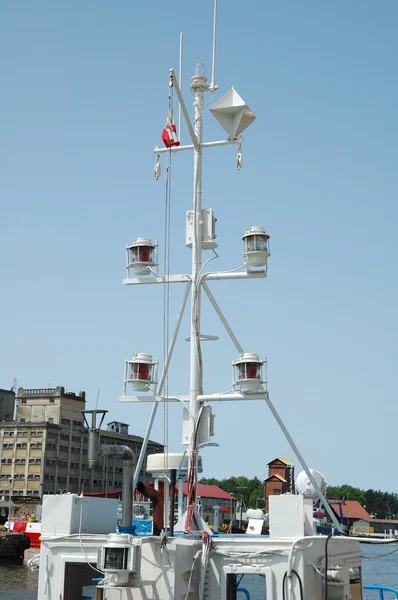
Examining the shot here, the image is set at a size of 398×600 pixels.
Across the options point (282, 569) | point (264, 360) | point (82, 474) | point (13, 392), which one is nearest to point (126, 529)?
point (282, 569)

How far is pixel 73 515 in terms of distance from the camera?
12.5 metres

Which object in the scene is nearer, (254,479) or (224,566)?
(224,566)

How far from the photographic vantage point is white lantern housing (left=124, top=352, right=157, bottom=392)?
607 inches

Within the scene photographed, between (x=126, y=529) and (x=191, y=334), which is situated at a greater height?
(x=191, y=334)

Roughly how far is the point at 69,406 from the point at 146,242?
97.2 metres

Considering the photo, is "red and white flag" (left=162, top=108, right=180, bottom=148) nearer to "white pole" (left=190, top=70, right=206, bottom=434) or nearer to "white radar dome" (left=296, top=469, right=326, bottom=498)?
"white pole" (left=190, top=70, right=206, bottom=434)

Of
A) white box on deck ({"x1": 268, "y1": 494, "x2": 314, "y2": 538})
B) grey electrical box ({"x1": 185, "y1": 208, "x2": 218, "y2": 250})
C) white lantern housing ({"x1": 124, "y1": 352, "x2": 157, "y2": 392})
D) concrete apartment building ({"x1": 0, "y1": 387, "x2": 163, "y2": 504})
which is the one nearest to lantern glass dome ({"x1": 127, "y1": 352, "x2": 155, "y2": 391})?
white lantern housing ({"x1": 124, "y1": 352, "x2": 157, "y2": 392})

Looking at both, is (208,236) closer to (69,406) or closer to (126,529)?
(126,529)

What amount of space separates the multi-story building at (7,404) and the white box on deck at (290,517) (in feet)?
383

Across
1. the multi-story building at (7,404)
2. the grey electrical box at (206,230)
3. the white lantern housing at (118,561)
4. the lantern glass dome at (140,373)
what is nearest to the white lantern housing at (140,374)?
the lantern glass dome at (140,373)

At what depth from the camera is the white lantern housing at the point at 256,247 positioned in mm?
15516

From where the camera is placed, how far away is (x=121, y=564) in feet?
33.8

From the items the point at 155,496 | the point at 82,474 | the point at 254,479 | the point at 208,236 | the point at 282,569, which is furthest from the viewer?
the point at 254,479

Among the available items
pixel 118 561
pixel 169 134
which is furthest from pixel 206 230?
pixel 118 561
